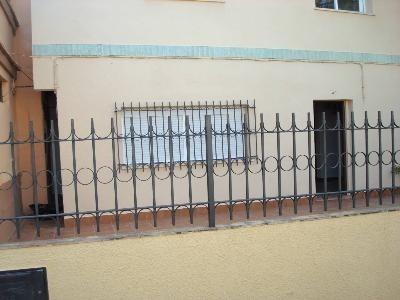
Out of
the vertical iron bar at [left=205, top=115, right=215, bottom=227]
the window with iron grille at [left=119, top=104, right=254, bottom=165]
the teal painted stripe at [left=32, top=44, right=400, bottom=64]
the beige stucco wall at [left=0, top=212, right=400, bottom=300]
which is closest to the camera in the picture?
the beige stucco wall at [left=0, top=212, right=400, bottom=300]

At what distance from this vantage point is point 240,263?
4168mm

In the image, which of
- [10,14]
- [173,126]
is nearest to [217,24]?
[173,126]

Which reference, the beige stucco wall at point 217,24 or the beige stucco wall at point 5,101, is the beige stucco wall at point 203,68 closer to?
the beige stucco wall at point 217,24

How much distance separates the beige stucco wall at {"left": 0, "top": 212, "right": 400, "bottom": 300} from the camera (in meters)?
3.83

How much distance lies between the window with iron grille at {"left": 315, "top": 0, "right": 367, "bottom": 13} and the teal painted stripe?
1069 mm

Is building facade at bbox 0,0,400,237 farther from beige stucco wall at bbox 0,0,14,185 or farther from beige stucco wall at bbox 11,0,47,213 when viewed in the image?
beige stucco wall at bbox 0,0,14,185

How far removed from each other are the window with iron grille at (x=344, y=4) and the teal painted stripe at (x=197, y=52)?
1.07m

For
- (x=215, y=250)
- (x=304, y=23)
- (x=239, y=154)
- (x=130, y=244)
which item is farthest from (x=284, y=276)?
(x=304, y=23)

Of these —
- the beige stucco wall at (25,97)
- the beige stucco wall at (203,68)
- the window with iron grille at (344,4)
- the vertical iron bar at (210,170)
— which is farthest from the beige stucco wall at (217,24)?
the vertical iron bar at (210,170)

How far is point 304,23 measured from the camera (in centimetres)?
837

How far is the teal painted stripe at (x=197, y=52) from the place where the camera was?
7.07 m

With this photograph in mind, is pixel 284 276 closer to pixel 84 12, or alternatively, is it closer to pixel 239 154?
pixel 239 154

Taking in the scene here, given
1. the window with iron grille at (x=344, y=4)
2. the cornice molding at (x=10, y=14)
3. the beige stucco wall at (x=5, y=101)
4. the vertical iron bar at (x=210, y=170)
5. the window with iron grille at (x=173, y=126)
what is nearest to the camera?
the vertical iron bar at (x=210, y=170)

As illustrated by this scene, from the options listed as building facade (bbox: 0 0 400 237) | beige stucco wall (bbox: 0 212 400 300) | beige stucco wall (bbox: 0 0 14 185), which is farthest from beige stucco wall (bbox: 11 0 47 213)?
beige stucco wall (bbox: 0 212 400 300)
